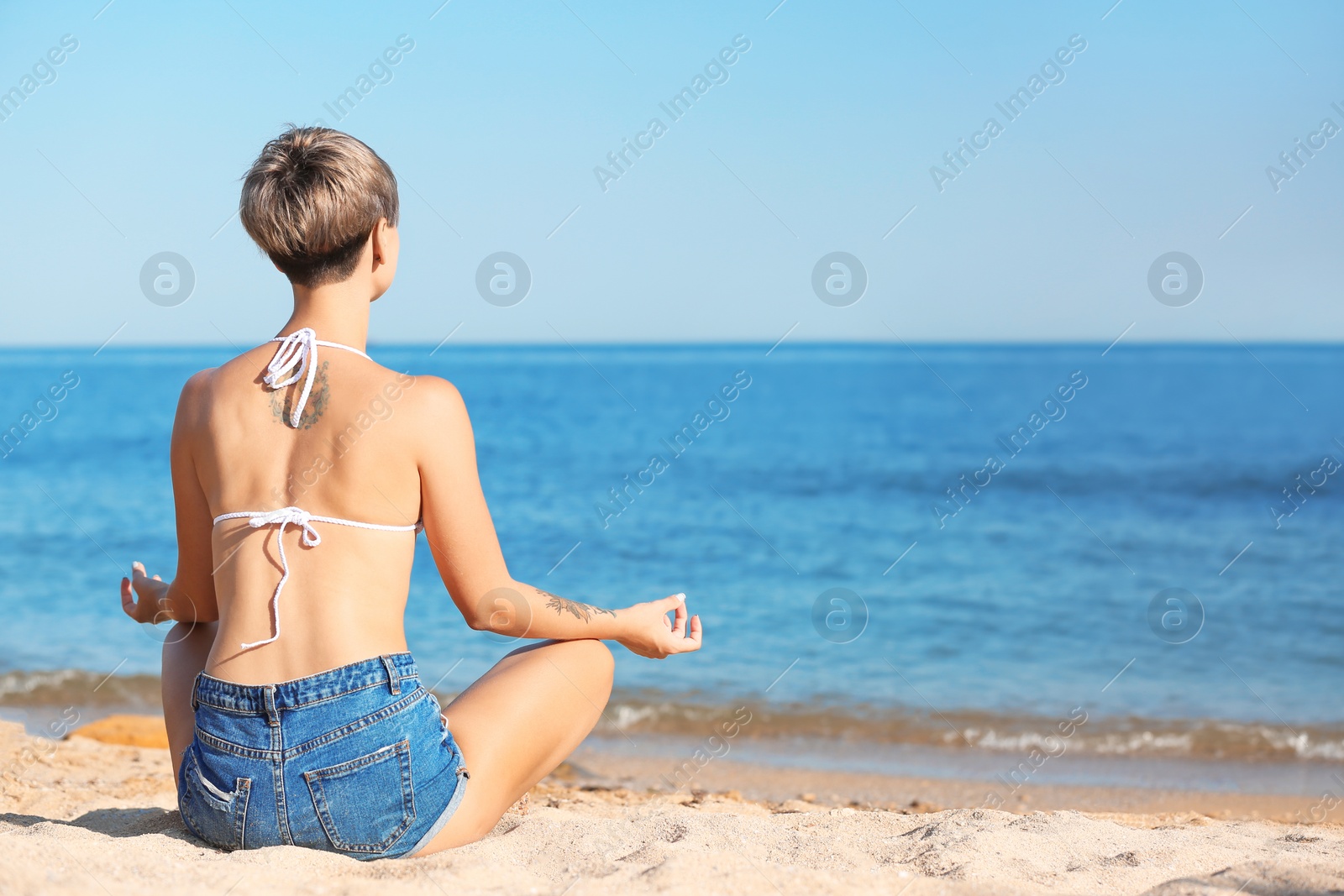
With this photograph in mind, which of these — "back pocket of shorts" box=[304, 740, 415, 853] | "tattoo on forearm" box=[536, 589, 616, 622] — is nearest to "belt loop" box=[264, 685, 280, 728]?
"back pocket of shorts" box=[304, 740, 415, 853]

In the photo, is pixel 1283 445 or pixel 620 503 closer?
pixel 620 503

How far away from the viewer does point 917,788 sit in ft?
14.7

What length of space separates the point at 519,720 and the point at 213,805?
64 centimetres

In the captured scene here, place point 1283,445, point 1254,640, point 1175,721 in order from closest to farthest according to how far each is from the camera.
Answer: point 1175,721, point 1254,640, point 1283,445

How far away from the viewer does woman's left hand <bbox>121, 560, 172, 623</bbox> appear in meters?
2.35

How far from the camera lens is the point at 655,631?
7.74ft

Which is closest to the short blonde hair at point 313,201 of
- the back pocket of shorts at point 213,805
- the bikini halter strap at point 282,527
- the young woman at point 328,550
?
the young woman at point 328,550

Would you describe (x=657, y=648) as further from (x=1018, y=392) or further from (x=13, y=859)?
(x=1018, y=392)

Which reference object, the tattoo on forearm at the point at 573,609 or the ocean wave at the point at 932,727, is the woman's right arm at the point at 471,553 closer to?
the tattoo on forearm at the point at 573,609

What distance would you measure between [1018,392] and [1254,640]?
3707 centimetres

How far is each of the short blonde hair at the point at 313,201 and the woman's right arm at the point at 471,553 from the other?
1.11ft

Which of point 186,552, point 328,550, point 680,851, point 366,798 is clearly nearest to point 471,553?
point 328,550

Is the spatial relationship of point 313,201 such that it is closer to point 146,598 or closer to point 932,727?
point 146,598

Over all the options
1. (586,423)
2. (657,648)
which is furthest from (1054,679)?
(586,423)
